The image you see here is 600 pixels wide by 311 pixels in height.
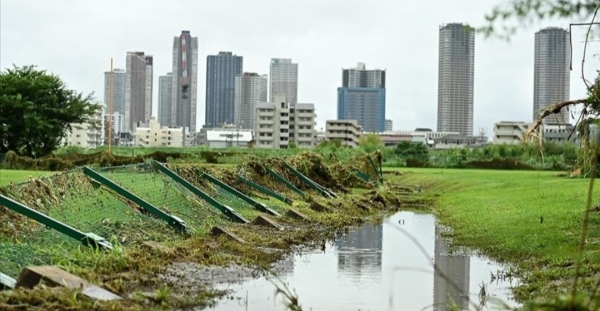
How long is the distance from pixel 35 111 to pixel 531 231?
50.3m

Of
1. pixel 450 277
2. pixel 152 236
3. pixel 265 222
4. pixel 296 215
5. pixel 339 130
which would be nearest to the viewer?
pixel 450 277

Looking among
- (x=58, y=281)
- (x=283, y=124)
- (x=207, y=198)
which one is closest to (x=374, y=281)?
(x=58, y=281)

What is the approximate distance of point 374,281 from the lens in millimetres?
13172

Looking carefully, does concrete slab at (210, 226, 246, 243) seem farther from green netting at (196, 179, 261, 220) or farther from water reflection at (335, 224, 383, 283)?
green netting at (196, 179, 261, 220)

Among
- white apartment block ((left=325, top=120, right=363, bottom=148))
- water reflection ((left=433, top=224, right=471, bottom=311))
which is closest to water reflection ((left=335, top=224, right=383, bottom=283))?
water reflection ((left=433, top=224, right=471, bottom=311))

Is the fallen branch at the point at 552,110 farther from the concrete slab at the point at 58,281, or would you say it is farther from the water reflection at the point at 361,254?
the concrete slab at the point at 58,281

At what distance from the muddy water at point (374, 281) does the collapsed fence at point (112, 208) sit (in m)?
2.38

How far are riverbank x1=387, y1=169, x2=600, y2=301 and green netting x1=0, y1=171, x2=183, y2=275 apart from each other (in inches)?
233

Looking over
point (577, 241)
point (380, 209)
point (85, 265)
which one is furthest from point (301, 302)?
point (380, 209)

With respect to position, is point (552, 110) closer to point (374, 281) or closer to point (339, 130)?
point (374, 281)

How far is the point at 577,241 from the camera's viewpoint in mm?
16359

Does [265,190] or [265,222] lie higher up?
[265,190]

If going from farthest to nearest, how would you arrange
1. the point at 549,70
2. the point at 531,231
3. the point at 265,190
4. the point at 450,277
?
the point at 549,70 → the point at 265,190 → the point at 531,231 → the point at 450,277

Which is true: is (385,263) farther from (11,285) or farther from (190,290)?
(11,285)
